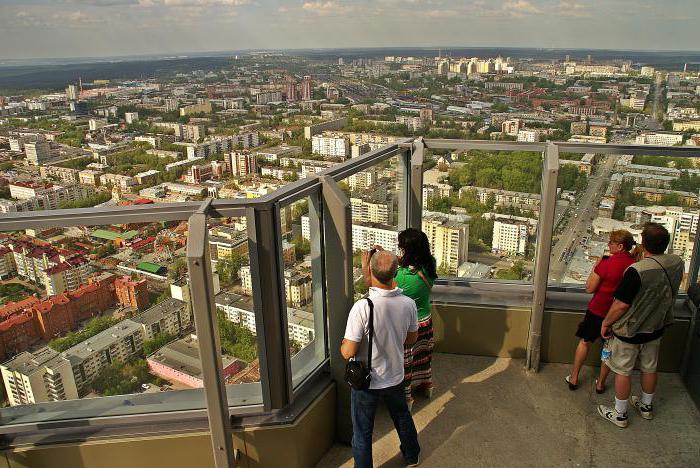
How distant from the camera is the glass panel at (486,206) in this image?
4082mm

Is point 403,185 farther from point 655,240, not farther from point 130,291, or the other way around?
point 130,291

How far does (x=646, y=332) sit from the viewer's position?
3.22 m

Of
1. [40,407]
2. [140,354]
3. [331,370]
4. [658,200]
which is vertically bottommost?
[331,370]

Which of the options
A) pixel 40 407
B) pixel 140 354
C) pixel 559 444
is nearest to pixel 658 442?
pixel 559 444

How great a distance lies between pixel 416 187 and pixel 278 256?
1844 mm

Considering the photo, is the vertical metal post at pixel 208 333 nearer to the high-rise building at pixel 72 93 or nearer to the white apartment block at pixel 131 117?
the white apartment block at pixel 131 117

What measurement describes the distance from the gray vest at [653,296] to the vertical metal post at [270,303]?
221 centimetres

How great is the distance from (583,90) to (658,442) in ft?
104

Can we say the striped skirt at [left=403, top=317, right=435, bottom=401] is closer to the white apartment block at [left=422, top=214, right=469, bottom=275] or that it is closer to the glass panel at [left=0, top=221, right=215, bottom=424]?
the white apartment block at [left=422, top=214, right=469, bottom=275]

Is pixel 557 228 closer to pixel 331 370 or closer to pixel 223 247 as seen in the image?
pixel 331 370

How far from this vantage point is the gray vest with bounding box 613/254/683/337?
311cm

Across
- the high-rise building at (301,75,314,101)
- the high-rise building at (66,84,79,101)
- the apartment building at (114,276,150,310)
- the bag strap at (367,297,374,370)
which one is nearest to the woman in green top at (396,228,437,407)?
the bag strap at (367,297,374,370)

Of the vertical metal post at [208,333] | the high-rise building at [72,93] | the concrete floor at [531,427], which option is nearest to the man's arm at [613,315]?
the concrete floor at [531,427]

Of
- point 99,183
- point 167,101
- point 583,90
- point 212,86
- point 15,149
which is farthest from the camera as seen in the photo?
point 212,86
